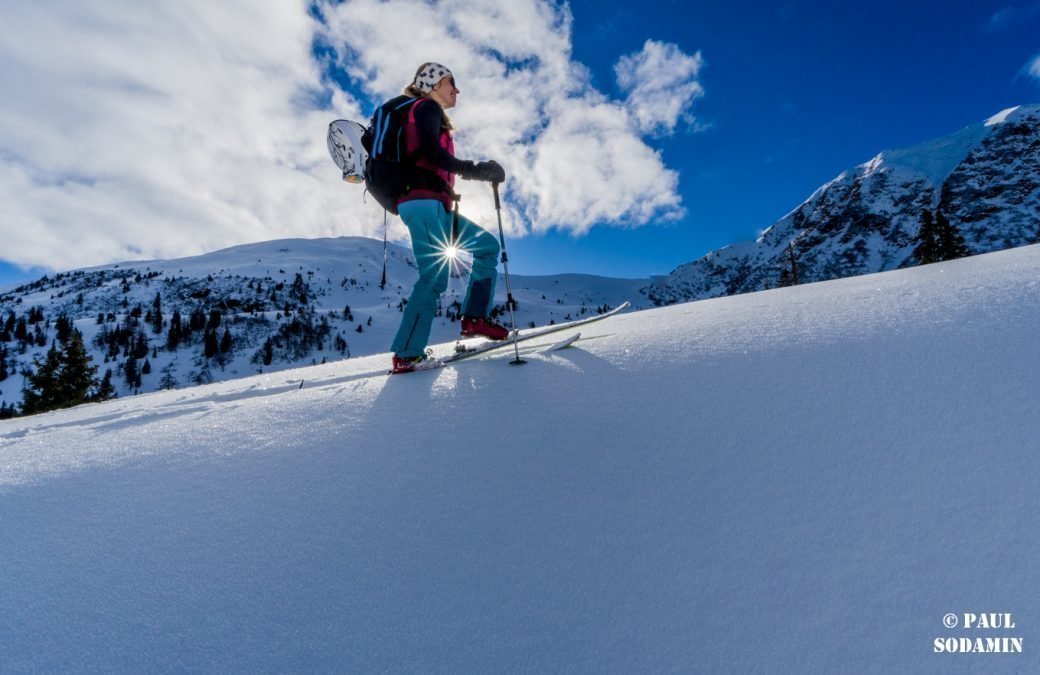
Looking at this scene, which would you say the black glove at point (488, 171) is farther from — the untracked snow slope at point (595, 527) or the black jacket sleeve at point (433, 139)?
the untracked snow slope at point (595, 527)

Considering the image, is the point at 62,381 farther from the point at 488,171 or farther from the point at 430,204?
the point at 488,171

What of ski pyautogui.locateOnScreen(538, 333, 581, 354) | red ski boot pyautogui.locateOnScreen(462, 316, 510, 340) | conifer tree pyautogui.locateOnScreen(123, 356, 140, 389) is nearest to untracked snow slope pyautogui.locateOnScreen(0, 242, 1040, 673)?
ski pyautogui.locateOnScreen(538, 333, 581, 354)

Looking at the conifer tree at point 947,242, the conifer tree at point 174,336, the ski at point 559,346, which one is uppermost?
Result: the conifer tree at point 174,336

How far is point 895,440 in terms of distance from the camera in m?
1.49

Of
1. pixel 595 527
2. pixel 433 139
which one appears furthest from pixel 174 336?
pixel 595 527

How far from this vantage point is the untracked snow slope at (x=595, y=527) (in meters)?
1.04

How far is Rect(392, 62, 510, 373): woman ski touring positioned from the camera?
3896 millimetres

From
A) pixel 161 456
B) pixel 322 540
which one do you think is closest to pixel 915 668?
pixel 322 540

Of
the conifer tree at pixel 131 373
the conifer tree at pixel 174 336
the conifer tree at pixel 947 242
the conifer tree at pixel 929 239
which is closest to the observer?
the conifer tree at pixel 947 242

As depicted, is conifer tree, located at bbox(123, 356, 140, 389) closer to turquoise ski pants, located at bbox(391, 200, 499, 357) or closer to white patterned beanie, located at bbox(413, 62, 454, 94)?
turquoise ski pants, located at bbox(391, 200, 499, 357)

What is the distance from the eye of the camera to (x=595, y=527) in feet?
4.53

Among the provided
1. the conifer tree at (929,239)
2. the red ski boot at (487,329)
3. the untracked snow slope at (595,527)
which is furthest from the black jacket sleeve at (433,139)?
the conifer tree at (929,239)

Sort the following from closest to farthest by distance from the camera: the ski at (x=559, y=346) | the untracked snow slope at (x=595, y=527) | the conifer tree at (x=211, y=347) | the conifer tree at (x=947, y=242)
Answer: the untracked snow slope at (x=595, y=527) → the ski at (x=559, y=346) → the conifer tree at (x=947, y=242) → the conifer tree at (x=211, y=347)

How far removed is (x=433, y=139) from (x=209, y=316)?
373ft
